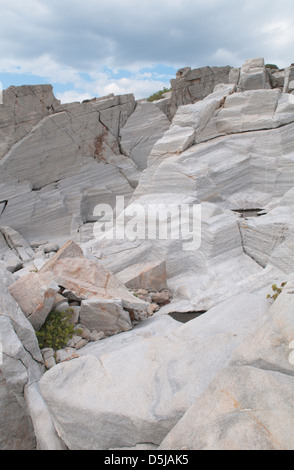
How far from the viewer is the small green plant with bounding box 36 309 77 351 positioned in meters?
6.00

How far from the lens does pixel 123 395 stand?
13.0 feet

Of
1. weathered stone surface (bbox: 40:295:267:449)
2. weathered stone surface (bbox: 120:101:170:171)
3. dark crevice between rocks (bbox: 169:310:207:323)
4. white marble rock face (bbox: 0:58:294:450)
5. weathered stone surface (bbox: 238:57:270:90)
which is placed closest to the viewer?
white marble rock face (bbox: 0:58:294:450)

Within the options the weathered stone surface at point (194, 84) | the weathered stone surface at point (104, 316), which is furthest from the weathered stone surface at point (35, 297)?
the weathered stone surface at point (194, 84)

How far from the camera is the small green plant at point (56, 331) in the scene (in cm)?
600

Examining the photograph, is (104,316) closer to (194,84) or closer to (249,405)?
(249,405)

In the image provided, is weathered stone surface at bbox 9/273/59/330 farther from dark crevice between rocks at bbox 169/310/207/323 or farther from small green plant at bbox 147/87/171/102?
small green plant at bbox 147/87/171/102

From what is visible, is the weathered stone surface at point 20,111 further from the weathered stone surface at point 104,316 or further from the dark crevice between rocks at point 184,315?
the dark crevice between rocks at point 184,315

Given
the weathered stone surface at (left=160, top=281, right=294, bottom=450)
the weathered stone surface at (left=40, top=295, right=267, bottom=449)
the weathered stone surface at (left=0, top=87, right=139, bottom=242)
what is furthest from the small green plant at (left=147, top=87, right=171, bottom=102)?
the weathered stone surface at (left=160, top=281, right=294, bottom=450)

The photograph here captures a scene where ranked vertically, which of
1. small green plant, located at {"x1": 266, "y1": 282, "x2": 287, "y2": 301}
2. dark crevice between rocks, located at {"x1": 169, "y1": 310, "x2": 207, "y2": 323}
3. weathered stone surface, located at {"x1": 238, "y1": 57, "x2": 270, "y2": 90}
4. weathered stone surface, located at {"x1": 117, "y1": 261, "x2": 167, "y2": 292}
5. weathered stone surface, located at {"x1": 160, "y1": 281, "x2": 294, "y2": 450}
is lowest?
dark crevice between rocks, located at {"x1": 169, "y1": 310, "x2": 207, "y2": 323}

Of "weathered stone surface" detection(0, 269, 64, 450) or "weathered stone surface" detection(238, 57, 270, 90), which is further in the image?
"weathered stone surface" detection(238, 57, 270, 90)

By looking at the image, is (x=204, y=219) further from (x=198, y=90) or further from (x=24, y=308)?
(x=198, y=90)

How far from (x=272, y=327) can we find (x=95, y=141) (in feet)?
60.2
